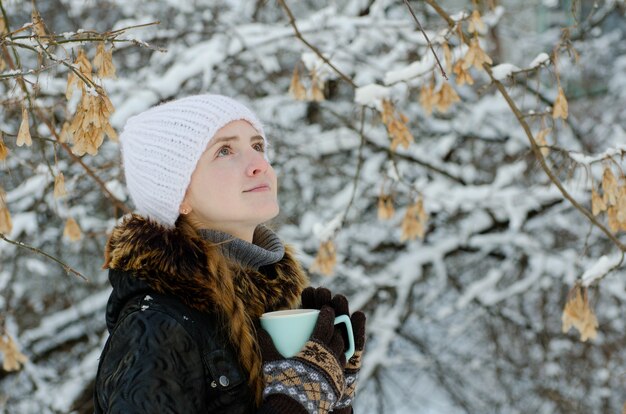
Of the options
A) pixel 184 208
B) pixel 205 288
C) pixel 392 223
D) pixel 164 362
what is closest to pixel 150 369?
pixel 164 362

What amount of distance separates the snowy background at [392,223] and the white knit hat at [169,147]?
323 centimetres

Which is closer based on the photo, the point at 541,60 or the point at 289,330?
the point at 289,330

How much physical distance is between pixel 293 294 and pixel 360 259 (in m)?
Result: 3.93

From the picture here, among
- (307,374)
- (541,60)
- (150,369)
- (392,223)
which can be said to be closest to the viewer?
(150,369)

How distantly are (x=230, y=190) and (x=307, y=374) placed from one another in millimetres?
432

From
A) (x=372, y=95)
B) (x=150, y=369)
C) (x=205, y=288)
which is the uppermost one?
(x=372, y=95)

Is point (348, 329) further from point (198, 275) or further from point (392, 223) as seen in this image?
point (392, 223)

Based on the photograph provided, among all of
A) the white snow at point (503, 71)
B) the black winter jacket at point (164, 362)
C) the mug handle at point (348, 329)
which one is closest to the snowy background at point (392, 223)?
the white snow at point (503, 71)

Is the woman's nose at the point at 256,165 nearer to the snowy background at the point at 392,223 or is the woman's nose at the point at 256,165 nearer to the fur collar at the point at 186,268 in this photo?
the fur collar at the point at 186,268

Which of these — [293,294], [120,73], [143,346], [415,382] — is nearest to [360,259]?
[415,382]

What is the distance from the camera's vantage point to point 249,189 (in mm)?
1844

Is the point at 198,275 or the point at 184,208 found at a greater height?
the point at 184,208

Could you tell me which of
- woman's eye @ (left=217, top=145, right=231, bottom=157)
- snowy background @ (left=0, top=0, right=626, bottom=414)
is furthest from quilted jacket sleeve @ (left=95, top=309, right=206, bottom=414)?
snowy background @ (left=0, top=0, right=626, bottom=414)

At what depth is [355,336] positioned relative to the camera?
1878 millimetres
